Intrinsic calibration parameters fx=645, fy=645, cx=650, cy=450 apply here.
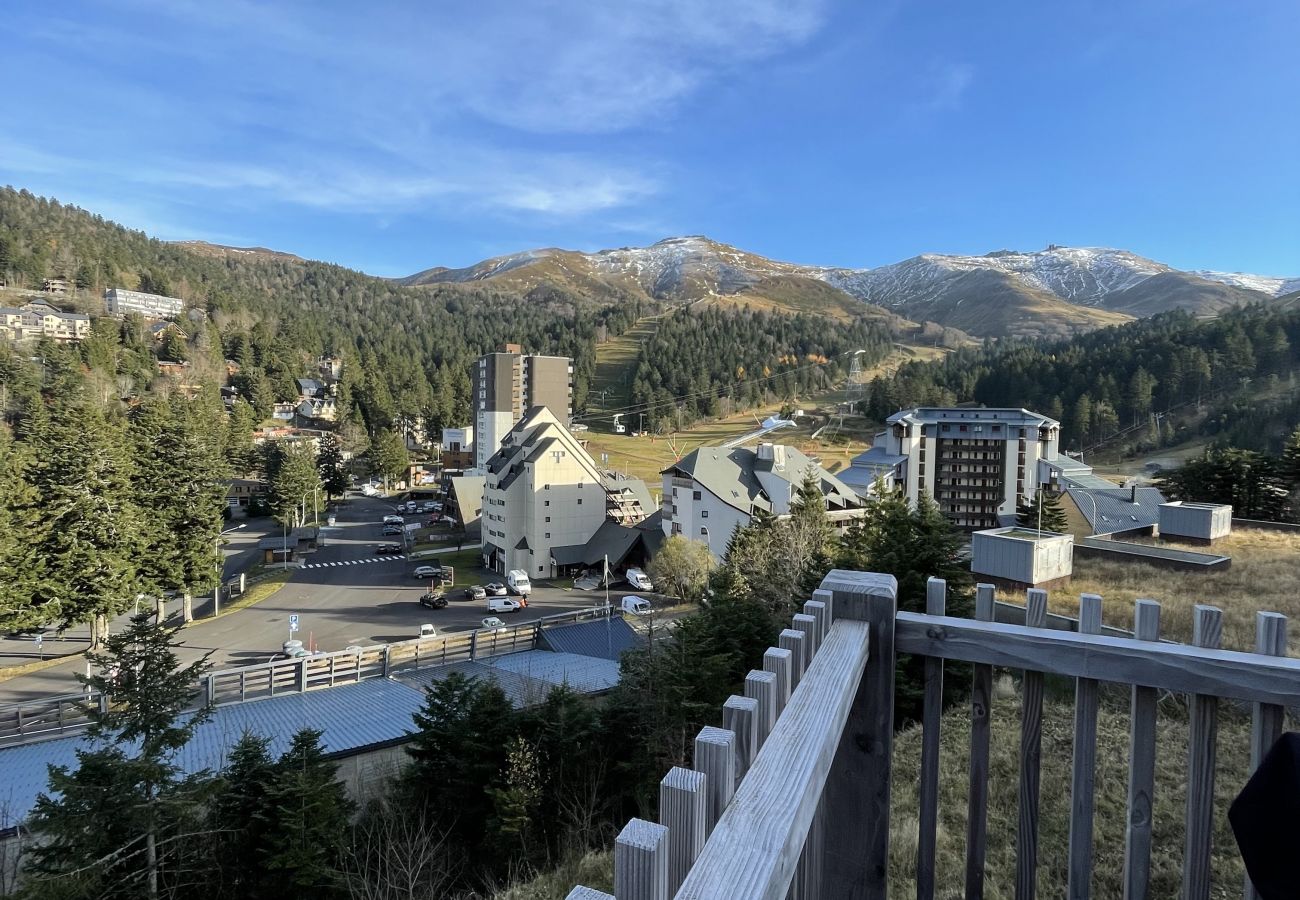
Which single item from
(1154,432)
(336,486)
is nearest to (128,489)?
(336,486)

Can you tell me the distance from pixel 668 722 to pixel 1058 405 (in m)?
72.1

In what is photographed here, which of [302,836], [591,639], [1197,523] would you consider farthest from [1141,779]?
[1197,523]

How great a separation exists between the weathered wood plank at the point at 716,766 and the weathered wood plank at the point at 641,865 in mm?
177

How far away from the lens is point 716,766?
0.89m

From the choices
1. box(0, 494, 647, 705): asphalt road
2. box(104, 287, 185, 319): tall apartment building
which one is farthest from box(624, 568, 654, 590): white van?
box(104, 287, 185, 319): tall apartment building

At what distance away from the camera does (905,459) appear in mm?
41531

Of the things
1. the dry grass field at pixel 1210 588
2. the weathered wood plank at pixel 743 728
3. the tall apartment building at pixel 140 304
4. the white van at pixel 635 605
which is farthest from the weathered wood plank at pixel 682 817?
the tall apartment building at pixel 140 304

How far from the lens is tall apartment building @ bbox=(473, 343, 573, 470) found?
213 ft

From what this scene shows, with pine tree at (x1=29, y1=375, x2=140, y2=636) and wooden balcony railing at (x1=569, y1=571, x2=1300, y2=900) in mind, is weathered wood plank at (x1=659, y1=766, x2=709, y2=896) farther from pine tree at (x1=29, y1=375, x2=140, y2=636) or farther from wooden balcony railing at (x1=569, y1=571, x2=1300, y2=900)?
pine tree at (x1=29, y1=375, x2=140, y2=636)

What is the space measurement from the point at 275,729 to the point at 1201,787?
1429 centimetres

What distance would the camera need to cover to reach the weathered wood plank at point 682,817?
80 cm

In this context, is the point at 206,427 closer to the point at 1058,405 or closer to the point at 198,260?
the point at 1058,405

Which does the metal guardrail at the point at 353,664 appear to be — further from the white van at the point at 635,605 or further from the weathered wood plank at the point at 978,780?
the weathered wood plank at the point at 978,780

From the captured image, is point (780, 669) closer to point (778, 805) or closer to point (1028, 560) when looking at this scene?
→ point (778, 805)
